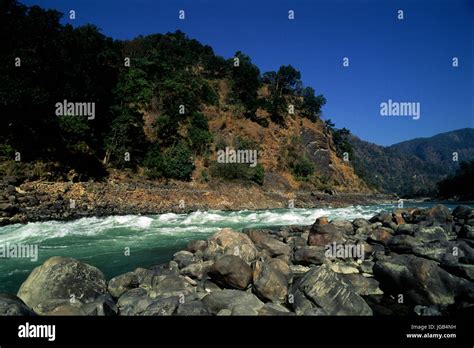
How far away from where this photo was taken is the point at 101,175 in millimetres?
33500

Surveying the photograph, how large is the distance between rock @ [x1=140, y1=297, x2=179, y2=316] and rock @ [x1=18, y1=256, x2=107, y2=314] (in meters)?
2.08

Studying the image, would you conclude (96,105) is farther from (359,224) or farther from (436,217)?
(436,217)

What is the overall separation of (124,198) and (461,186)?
99271mm

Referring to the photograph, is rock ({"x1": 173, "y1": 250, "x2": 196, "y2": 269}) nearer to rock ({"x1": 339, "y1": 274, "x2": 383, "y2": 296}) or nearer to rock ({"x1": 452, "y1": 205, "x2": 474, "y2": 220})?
rock ({"x1": 339, "y1": 274, "x2": 383, "y2": 296})

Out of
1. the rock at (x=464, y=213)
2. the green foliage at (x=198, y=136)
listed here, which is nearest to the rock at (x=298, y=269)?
the rock at (x=464, y=213)

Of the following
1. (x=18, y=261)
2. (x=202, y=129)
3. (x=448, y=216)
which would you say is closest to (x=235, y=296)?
(x=18, y=261)

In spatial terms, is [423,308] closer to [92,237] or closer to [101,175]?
[92,237]

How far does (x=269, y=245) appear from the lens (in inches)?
462

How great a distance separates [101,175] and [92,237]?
18650 mm

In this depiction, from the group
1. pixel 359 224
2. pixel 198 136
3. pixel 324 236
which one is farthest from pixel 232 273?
pixel 198 136

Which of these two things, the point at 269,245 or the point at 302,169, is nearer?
the point at 269,245

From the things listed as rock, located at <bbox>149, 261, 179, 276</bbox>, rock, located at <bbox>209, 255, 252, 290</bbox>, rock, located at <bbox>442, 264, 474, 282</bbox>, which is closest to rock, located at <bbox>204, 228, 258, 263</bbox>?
rock, located at <bbox>149, 261, 179, 276</bbox>

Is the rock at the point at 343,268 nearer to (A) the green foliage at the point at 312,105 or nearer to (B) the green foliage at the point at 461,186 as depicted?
(A) the green foliage at the point at 312,105

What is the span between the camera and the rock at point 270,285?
25.9 ft
